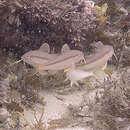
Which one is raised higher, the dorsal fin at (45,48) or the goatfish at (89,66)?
the dorsal fin at (45,48)

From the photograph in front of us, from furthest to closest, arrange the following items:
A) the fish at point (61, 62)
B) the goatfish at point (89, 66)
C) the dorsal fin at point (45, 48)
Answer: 1. the dorsal fin at point (45, 48)
2. the goatfish at point (89, 66)
3. the fish at point (61, 62)

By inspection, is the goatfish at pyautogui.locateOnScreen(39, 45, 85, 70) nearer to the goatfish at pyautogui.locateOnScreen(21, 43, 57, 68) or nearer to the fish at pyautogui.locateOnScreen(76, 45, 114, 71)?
the goatfish at pyautogui.locateOnScreen(21, 43, 57, 68)

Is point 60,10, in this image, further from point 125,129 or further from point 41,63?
point 125,129

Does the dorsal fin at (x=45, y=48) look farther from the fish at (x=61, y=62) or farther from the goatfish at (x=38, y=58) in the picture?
the fish at (x=61, y=62)

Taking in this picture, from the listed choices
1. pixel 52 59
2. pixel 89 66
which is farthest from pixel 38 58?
pixel 89 66

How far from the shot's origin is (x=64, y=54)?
4199 mm

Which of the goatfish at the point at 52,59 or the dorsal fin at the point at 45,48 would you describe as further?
the dorsal fin at the point at 45,48

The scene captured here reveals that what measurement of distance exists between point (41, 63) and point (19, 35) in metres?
1.59

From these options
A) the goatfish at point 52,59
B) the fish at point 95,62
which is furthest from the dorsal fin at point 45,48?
the fish at point 95,62

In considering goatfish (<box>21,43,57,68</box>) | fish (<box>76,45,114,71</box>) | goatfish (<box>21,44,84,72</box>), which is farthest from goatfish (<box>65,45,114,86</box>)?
goatfish (<box>21,43,57,68</box>)

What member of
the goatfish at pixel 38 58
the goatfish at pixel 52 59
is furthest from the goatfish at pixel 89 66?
the goatfish at pixel 38 58

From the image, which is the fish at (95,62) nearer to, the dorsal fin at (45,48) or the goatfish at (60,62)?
the goatfish at (60,62)

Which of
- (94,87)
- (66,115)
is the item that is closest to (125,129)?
(66,115)

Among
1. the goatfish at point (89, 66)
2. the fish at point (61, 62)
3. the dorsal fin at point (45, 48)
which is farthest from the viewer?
the dorsal fin at point (45, 48)
